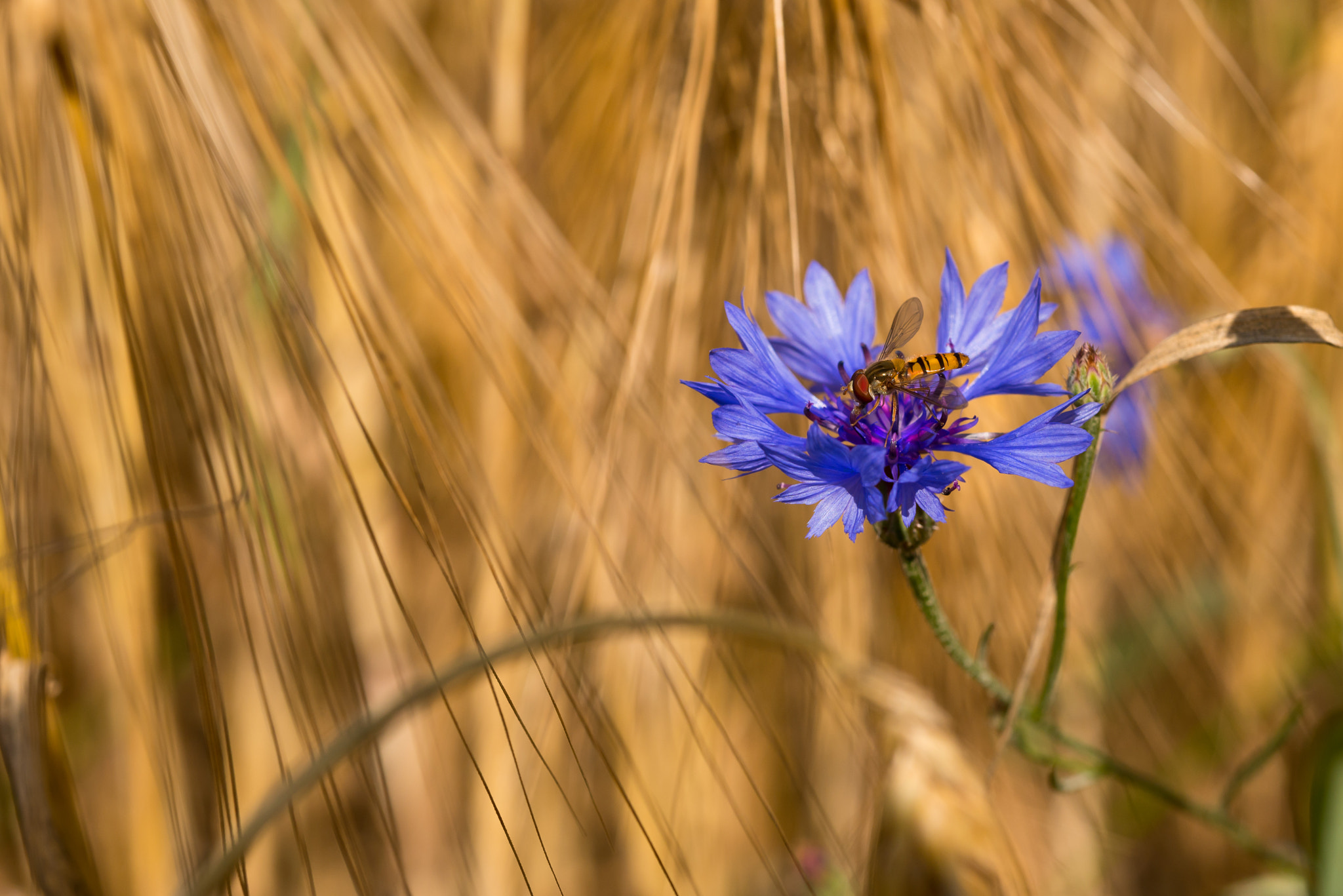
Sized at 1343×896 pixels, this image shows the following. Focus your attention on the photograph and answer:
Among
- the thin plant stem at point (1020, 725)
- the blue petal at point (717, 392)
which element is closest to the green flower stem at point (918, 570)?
the thin plant stem at point (1020, 725)

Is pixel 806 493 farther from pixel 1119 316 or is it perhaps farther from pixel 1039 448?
pixel 1119 316

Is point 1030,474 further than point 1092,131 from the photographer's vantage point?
No

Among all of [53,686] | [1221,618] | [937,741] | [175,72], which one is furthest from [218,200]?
[1221,618]

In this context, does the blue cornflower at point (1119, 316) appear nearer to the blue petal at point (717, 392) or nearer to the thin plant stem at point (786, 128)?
the thin plant stem at point (786, 128)

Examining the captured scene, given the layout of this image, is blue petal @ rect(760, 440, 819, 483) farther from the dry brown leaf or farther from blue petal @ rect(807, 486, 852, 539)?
the dry brown leaf

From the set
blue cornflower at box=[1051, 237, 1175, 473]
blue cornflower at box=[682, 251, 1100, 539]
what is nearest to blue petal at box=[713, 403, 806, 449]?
blue cornflower at box=[682, 251, 1100, 539]

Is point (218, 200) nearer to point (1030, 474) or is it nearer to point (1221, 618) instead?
point (1030, 474)
